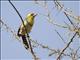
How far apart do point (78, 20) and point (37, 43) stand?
604 millimetres

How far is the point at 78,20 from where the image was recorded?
2.66 m

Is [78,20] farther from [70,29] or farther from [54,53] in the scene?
[54,53]

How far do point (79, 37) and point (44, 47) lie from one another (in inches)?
18.8

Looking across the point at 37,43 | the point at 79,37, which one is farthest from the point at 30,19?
the point at 79,37

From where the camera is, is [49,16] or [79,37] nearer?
[79,37]

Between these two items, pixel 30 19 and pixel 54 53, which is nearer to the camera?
pixel 54 53

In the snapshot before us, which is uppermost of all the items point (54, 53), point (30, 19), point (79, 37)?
point (79, 37)

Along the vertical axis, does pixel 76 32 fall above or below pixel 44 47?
above

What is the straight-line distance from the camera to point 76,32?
2547 millimetres

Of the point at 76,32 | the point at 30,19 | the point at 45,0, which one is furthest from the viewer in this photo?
the point at 30,19

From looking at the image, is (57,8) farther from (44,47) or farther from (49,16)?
(44,47)

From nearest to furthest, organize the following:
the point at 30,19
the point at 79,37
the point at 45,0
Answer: the point at 79,37, the point at 45,0, the point at 30,19

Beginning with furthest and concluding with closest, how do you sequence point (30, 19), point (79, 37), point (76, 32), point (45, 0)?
point (30, 19) < point (45, 0) < point (79, 37) < point (76, 32)

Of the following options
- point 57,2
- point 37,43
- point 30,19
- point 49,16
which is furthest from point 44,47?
point 30,19
